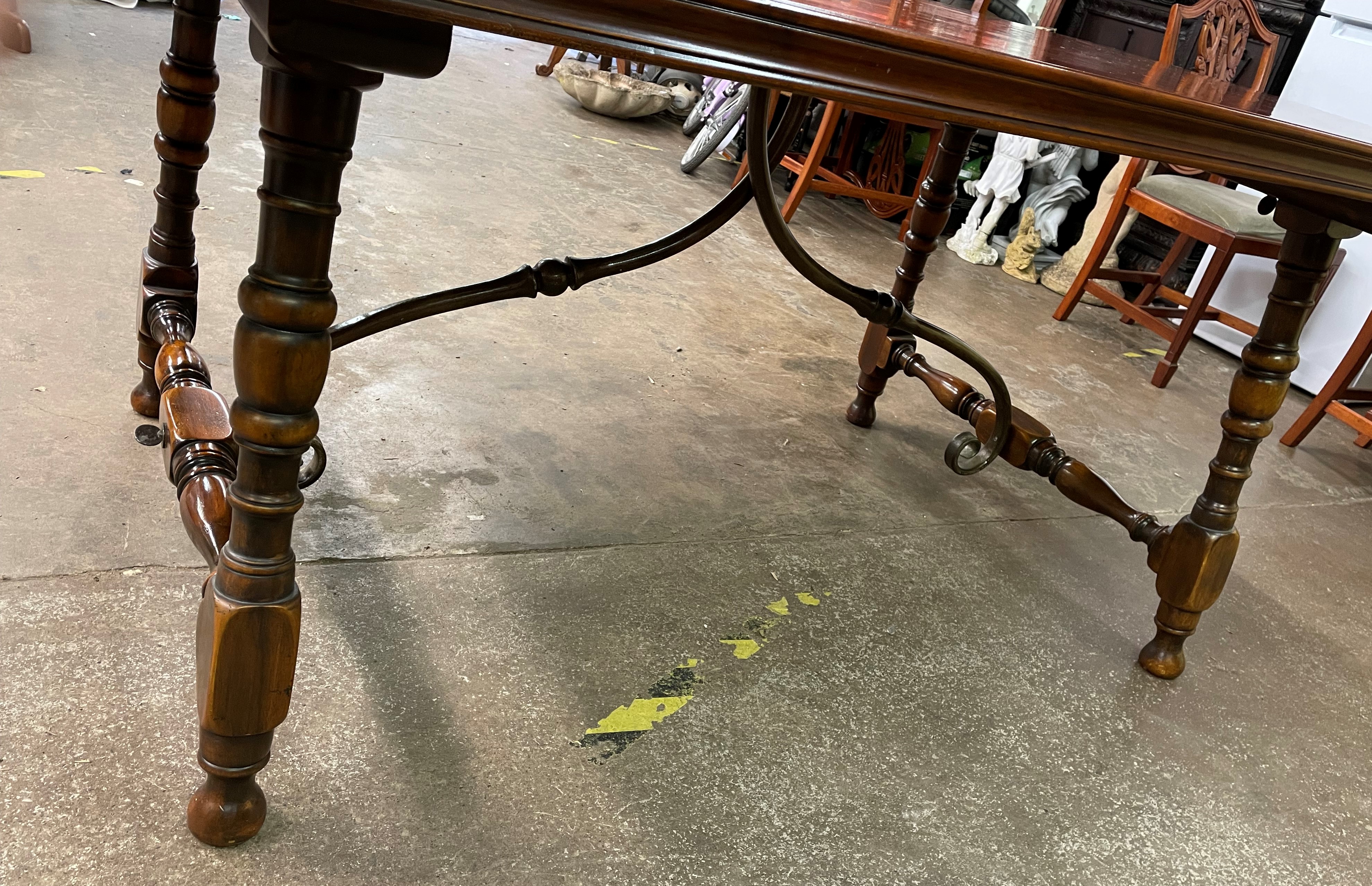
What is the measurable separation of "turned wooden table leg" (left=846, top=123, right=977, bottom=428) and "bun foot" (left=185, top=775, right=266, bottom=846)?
1.38 m

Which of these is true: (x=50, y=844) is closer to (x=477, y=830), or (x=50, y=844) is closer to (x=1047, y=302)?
(x=477, y=830)

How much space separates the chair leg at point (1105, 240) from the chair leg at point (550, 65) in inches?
111

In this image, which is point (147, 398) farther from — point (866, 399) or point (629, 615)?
point (866, 399)

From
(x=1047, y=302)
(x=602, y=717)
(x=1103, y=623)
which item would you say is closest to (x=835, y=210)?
(x=1047, y=302)

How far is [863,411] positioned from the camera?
238 centimetres

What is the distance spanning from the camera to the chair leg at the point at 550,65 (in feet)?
17.2

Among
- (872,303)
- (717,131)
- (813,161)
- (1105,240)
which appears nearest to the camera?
(872,303)

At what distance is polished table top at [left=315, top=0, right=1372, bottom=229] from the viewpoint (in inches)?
30.6

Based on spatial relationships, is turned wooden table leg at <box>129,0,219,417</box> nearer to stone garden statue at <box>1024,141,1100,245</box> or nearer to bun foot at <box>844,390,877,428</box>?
bun foot at <box>844,390,877,428</box>

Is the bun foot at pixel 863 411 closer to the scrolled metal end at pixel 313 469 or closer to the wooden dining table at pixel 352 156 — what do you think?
the wooden dining table at pixel 352 156

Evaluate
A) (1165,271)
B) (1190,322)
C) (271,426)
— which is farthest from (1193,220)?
(271,426)

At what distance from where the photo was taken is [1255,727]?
5.30ft

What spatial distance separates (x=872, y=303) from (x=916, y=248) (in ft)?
1.17

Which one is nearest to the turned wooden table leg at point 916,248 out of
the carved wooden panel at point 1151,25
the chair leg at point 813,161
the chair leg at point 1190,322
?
the chair leg at point 1190,322
